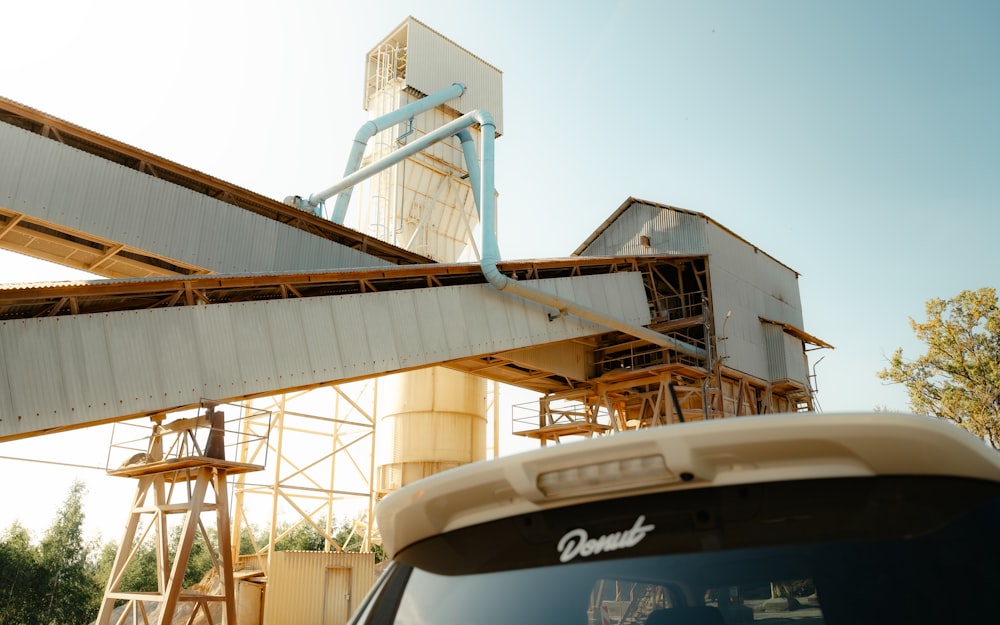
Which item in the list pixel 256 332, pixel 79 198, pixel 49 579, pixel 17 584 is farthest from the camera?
pixel 49 579

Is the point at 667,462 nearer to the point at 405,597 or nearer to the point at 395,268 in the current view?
the point at 405,597

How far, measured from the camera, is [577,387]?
26.3 meters

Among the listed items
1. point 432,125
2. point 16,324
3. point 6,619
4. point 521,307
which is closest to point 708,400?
point 521,307

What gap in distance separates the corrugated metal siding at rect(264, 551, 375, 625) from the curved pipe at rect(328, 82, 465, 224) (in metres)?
11.6

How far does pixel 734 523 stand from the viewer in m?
1.81

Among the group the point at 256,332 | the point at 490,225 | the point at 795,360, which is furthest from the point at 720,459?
the point at 795,360

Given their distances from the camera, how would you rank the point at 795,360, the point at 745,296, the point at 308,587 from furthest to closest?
the point at 795,360 < the point at 745,296 < the point at 308,587

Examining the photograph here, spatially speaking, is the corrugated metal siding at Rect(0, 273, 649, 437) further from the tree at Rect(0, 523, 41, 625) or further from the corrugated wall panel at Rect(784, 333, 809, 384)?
the tree at Rect(0, 523, 41, 625)

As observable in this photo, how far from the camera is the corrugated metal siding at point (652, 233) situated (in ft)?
87.9

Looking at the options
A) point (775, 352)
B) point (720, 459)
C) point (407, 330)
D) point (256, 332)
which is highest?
point (775, 352)

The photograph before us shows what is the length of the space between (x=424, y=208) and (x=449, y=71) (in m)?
7.10

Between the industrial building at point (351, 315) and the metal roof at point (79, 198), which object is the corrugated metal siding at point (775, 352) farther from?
the metal roof at point (79, 198)

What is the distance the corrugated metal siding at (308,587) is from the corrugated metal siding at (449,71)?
65.3ft

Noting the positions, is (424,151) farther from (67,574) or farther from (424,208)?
(67,574)
